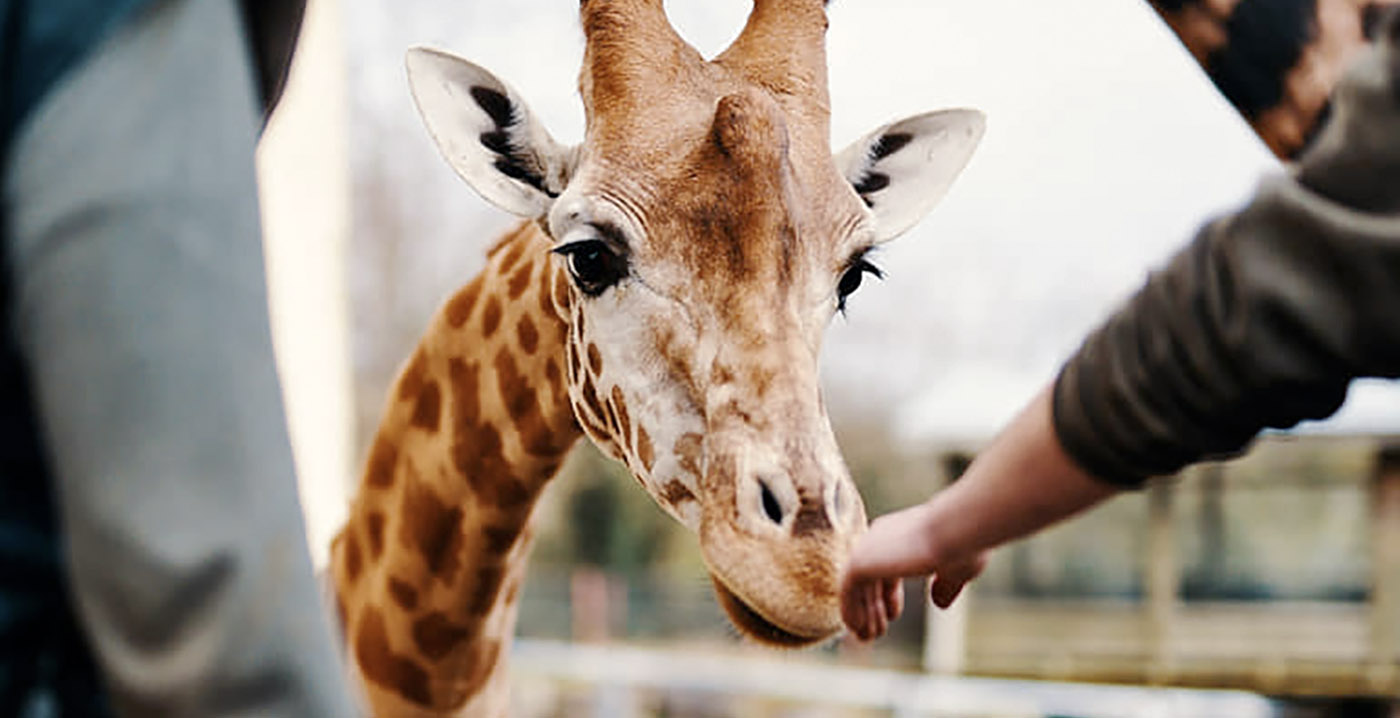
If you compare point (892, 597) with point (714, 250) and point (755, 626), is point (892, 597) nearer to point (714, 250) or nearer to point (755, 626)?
point (755, 626)

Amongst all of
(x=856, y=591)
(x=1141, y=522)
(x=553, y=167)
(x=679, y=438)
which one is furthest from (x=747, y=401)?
(x=1141, y=522)

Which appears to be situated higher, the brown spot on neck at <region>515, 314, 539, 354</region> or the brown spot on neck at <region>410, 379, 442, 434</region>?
the brown spot on neck at <region>515, 314, 539, 354</region>

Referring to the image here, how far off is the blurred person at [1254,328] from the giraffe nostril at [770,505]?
0.45 meters

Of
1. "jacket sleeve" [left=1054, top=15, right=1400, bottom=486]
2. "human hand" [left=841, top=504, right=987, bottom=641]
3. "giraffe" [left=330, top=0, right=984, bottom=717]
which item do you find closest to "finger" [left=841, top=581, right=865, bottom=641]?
"human hand" [left=841, top=504, right=987, bottom=641]

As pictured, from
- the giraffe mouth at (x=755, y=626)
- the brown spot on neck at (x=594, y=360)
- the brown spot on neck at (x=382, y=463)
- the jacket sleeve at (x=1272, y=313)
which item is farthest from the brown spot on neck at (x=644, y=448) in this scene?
the jacket sleeve at (x=1272, y=313)

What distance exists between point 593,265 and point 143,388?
0.96 m

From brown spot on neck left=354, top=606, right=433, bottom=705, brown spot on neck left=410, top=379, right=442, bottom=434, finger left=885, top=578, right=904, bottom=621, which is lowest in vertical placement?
brown spot on neck left=354, top=606, right=433, bottom=705

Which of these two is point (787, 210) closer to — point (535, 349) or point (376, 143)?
point (535, 349)

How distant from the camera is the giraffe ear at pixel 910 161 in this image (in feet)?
6.44

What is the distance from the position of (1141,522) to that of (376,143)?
24.8ft

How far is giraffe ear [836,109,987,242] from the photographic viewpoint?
196 centimetres

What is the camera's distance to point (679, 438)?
170 centimetres

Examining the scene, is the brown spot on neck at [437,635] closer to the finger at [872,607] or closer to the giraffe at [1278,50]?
the finger at [872,607]

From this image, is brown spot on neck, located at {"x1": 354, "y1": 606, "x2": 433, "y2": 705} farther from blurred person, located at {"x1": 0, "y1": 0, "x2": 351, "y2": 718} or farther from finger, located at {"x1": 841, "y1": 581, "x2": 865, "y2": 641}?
blurred person, located at {"x1": 0, "y1": 0, "x2": 351, "y2": 718}
